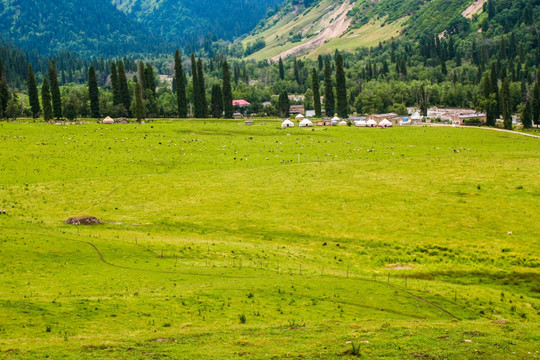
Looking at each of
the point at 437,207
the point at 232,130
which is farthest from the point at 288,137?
the point at 437,207

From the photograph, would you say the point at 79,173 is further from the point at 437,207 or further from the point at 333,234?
the point at 437,207

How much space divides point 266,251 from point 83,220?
19526 mm

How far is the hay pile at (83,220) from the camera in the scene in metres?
54.9

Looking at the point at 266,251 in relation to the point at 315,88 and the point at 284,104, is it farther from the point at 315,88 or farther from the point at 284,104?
the point at 284,104

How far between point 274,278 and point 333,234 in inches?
664

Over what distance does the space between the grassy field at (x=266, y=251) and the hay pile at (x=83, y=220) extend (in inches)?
45.0

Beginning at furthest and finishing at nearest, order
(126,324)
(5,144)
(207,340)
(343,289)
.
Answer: (5,144), (343,289), (126,324), (207,340)

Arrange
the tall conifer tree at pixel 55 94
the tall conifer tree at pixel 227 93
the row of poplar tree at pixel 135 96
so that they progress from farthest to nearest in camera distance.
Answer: the tall conifer tree at pixel 227 93 < the tall conifer tree at pixel 55 94 < the row of poplar tree at pixel 135 96

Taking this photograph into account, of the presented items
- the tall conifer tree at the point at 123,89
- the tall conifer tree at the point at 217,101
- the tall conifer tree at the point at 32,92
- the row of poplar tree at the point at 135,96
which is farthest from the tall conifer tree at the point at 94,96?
the tall conifer tree at the point at 217,101

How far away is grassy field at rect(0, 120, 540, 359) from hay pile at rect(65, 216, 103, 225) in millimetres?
1143

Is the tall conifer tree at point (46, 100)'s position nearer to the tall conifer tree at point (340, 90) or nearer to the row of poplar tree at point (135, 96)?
the row of poplar tree at point (135, 96)

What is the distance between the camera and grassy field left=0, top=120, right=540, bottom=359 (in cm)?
2642

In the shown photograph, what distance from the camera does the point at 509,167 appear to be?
269 feet

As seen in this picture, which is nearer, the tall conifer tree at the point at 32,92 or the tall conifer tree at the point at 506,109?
the tall conifer tree at the point at 32,92
